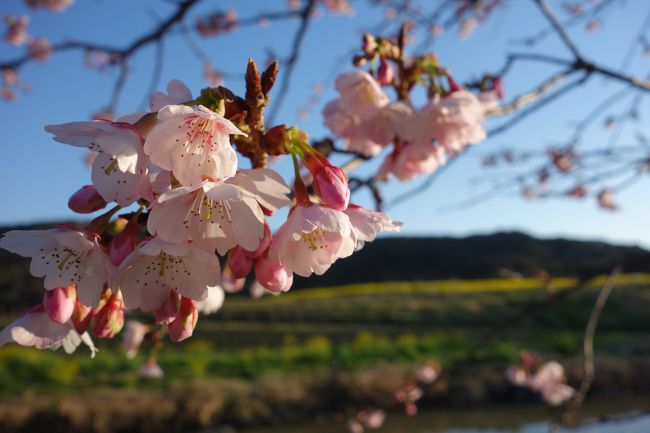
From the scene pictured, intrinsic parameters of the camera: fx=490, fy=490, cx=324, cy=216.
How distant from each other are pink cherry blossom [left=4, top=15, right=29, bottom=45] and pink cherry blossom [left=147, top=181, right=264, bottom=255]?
559 cm

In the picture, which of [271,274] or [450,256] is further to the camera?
[450,256]

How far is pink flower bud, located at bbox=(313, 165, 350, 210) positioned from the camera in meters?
0.47

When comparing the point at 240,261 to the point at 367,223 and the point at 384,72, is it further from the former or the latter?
the point at 384,72

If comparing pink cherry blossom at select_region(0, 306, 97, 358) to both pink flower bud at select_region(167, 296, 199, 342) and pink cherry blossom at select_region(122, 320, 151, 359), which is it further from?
pink cherry blossom at select_region(122, 320, 151, 359)

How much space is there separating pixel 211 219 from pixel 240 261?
0.05 meters

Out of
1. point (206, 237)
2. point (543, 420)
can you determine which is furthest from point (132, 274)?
point (543, 420)

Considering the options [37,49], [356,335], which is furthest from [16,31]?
[356,335]

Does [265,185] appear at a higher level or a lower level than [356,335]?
higher

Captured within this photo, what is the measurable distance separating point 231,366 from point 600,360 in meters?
5.77

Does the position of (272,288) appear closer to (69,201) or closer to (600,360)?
(69,201)

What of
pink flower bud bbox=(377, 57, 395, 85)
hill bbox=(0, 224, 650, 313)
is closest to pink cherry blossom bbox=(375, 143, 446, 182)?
pink flower bud bbox=(377, 57, 395, 85)

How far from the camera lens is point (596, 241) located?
15703mm

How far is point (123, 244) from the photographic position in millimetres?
457

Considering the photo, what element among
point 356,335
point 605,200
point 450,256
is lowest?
point 356,335
